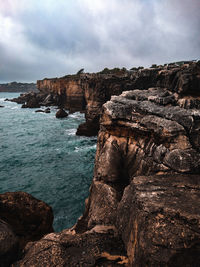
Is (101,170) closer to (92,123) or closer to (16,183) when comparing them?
(16,183)

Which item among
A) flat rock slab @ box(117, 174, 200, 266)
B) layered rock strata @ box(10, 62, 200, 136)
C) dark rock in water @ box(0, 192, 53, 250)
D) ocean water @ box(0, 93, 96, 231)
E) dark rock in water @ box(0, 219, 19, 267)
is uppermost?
layered rock strata @ box(10, 62, 200, 136)

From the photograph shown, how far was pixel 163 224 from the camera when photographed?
3.30m

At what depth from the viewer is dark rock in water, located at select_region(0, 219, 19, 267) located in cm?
402

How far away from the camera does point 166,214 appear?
3424mm

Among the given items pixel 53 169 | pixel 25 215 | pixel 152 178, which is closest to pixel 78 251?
pixel 152 178

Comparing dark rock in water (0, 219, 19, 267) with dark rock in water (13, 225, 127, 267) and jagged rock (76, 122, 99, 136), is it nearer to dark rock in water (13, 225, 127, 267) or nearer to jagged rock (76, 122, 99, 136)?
dark rock in water (13, 225, 127, 267)

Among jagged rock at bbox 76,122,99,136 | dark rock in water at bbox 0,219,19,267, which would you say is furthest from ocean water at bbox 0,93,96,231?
dark rock in water at bbox 0,219,19,267

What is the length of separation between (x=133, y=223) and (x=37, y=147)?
23.7 meters

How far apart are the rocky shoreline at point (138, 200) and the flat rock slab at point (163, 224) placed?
2 cm

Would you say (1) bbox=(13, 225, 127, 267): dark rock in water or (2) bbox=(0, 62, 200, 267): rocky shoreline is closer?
(2) bbox=(0, 62, 200, 267): rocky shoreline

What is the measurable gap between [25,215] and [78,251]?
492 cm

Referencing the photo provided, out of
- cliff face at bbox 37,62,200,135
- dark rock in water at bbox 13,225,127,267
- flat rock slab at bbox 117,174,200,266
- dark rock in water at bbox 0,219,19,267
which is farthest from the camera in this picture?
cliff face at bbox 37,62,200,135

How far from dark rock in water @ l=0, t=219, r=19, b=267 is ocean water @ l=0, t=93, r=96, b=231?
6.91 m

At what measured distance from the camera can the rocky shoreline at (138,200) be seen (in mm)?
3254
